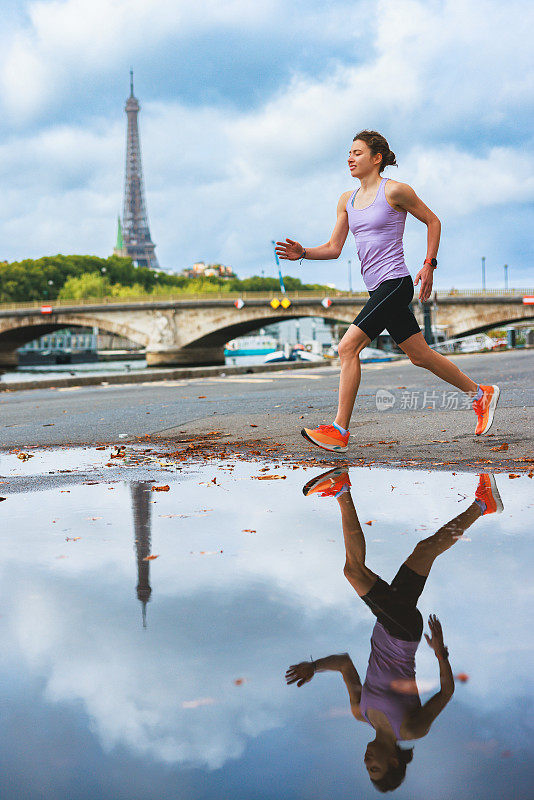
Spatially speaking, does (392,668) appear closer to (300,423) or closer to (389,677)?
(389,677)

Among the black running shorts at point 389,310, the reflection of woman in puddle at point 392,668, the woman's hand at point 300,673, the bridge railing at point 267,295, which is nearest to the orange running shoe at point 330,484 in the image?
the reflection of woman in puddle at point 392,668

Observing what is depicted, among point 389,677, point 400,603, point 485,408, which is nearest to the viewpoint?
point 389,677

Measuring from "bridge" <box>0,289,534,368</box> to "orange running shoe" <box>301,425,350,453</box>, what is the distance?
50.5 m

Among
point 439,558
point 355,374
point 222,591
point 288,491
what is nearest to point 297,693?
point 222,591

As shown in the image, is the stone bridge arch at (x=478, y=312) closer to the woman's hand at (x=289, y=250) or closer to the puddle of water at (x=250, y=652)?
the woman's hand at (x=289, y=250)

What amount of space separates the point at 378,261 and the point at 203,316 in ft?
187

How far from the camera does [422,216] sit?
4863 mm

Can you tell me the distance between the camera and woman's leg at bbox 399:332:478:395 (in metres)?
4.91

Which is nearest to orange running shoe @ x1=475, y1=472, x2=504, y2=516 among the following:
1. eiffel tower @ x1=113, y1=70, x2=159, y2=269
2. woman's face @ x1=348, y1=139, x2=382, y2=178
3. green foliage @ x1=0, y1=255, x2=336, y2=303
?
woman's face @ x1=348, y1=139, x2=382, y2=178

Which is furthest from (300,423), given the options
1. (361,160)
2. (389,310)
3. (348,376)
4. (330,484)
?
(330,484)

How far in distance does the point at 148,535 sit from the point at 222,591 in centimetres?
73

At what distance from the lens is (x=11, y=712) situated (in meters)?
1.38

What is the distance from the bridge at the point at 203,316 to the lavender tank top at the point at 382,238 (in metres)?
50.3

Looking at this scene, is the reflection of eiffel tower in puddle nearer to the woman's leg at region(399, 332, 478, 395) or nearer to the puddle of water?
the puddle of water
